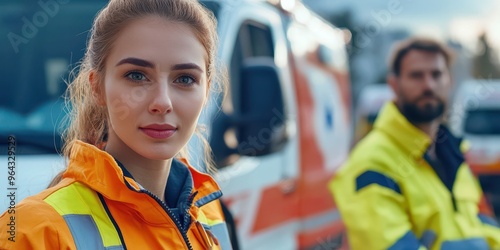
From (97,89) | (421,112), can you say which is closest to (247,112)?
(421,112)

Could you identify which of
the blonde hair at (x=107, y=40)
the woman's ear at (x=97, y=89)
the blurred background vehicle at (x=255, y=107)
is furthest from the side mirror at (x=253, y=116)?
the woman's ear at (x=97, y=89)

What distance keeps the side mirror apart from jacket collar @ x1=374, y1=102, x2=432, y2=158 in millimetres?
651

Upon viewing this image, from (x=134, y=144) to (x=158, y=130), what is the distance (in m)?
0.06

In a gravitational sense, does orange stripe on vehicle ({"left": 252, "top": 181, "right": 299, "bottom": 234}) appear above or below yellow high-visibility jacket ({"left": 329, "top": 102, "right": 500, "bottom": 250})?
below

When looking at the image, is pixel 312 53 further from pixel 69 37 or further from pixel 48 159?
pixel 48 159

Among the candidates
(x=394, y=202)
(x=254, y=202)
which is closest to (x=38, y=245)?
(x=394, y=202)

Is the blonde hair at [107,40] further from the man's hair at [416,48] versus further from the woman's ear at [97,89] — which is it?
the man's hair at [416,48]

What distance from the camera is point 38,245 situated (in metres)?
1.69

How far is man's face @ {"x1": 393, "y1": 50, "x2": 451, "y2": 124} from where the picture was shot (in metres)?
3.79

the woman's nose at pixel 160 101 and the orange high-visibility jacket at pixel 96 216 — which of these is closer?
the orange high-visibility jacket at pixel 96 216

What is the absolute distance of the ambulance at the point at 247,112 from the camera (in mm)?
3664

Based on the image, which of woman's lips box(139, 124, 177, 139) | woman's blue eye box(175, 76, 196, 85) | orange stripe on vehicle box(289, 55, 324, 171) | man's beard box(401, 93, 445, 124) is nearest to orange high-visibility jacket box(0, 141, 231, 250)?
woman's lips box(139, 124, 177, 139)

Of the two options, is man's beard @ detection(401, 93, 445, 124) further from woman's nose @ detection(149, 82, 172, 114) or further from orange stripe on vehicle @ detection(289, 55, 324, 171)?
woman's nose @ detection(149, 82, 172, 114)

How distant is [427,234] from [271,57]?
6.20 feet
